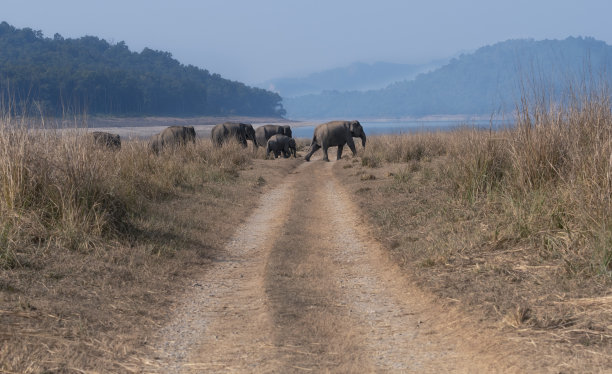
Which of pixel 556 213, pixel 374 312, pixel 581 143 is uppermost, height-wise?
pixel 581 143

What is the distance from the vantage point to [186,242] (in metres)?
8.64

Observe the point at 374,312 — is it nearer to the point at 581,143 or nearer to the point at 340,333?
the point at 340,333

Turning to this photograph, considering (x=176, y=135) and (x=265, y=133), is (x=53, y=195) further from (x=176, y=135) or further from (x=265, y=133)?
(x=265, y=133)

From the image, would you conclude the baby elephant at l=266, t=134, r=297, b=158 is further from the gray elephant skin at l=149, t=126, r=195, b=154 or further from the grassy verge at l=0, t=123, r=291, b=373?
the grassy verge at l=0, t=123, r=291, b=373

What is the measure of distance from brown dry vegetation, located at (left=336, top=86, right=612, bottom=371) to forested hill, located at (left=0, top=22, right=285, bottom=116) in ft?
153

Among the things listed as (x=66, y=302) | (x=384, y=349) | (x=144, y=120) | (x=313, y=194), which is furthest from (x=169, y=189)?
(x=144, y=120)

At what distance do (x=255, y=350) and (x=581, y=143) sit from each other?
19.4 ft

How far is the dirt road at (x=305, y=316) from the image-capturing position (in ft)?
14.7

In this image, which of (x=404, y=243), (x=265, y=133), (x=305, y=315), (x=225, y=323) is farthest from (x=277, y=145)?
(x=225, y=323)

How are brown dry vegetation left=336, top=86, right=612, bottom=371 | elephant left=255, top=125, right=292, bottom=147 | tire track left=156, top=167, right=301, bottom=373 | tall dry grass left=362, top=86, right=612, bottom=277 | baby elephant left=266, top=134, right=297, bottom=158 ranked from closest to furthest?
tire track left=156, top=167, right=301, bottom=373 → brown dry vegetation left=336, top=86, right=612, bottom=371 → tall dry grass left=362, top=86, right=612, bottom=277 → baby elephant left=266, top=134, right=297, bottom=158 → elephant left=255, top=125, right=292, bottom=147

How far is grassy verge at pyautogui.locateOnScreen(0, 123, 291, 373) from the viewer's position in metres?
4.64

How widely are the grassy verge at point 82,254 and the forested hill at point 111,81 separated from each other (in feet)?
147

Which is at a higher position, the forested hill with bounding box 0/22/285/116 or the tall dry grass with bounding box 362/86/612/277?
the forested hill with bounding box 0/22/285/116

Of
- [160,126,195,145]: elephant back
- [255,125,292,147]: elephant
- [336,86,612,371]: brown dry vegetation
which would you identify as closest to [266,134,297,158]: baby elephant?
[255,125,292,147]: elephant
